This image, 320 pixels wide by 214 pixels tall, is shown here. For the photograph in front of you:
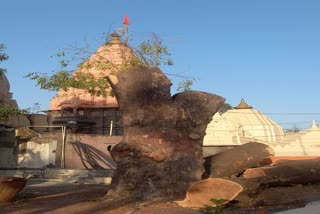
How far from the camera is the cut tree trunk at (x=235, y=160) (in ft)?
40.0

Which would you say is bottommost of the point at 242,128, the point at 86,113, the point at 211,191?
the point at 211,191

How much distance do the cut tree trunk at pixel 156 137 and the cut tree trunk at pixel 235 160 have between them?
1462 mm

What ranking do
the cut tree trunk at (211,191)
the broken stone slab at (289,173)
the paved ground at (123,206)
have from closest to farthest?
the paved ground at (123,206) < the cut tree trunk at (211,191) < the broken stone slab at (289,173)

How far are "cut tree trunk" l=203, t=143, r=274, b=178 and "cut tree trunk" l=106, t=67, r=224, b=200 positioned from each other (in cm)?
146

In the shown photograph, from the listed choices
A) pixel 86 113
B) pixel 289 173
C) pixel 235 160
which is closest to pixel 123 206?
pixel 235 160

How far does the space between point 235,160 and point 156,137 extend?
3397mm

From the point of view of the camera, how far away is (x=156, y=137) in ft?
33.7

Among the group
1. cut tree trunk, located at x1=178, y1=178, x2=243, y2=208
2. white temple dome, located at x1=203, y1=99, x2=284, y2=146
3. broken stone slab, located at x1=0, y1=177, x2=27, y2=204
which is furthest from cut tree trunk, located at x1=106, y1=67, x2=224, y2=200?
white temple dome, located at x1=203, y1=99, x2=284, y2=146

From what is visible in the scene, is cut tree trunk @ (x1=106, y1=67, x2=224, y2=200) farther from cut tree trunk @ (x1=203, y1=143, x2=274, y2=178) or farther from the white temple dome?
the white temple dome

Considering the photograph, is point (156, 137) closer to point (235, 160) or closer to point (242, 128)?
point (235, 160)

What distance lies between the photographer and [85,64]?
50.1 feet

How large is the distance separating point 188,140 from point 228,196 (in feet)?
7.43

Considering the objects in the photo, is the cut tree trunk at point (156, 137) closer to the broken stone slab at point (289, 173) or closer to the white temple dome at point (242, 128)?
the broken stone slab at point (289, 173)

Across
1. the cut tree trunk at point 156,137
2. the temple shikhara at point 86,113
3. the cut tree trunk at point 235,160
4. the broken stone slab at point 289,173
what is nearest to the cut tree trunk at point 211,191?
the cut tree trunk at point 156,137
